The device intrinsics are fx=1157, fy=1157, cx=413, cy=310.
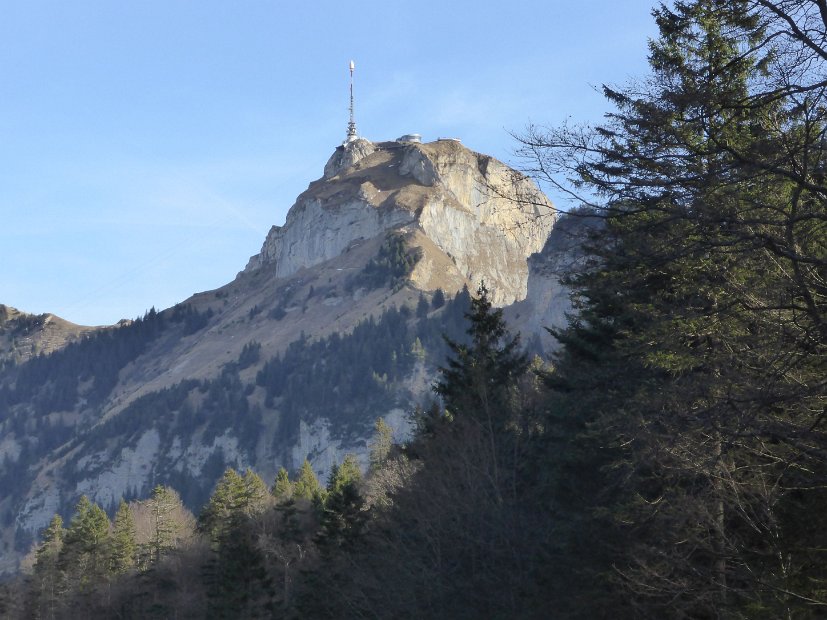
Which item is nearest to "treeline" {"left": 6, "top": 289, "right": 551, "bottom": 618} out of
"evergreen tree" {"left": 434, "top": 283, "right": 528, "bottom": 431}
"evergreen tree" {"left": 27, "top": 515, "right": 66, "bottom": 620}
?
"evergreen tree" {"left": 434, "top": 283, "right": 528, "bottom": 431}

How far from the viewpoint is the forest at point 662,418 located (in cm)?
1020

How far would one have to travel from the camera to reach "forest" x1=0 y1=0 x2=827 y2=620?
1020cm

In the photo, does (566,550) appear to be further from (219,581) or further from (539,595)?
(219,581)

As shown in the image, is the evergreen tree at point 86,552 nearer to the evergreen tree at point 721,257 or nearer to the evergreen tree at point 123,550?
the evergreen tree at point 123,550

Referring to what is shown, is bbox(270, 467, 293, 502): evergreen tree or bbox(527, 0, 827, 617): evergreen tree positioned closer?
bbox(527, 0, 827, 617): evergreen tree

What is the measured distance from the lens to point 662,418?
38.8ft

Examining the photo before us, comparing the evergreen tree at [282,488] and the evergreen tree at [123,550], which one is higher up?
the evergreen tree at [282,488]

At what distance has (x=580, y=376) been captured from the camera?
1902cm

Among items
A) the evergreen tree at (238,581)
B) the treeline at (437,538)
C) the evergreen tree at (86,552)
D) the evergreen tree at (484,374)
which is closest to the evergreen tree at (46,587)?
the evergreen tree at (86,552)

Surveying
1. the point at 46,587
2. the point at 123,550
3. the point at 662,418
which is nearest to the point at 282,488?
the point at 123,550

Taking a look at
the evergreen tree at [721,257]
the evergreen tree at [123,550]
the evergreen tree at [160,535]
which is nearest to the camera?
the evergreen tree at [721,257]

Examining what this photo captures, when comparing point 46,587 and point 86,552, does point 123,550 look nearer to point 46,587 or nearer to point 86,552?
point 86,552

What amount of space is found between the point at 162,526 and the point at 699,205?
252 feet

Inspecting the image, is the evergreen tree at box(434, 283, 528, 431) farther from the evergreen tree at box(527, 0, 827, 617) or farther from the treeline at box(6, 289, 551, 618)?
the evergreen tree at box(527, 0, 827, 617)
